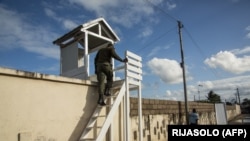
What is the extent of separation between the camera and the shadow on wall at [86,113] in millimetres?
5958

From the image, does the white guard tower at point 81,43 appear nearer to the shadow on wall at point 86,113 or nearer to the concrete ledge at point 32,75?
the shadow on wall at point 86,113

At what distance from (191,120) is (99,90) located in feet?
27.0

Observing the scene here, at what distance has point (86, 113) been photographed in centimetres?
634

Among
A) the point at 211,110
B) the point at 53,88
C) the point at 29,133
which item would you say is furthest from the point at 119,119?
the point at 211,110

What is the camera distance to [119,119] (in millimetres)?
7301

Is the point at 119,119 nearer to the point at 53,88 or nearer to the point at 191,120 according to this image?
the point at 53,88

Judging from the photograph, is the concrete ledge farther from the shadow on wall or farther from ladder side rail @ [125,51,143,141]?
ladder side rail @ [125,51,143,141]

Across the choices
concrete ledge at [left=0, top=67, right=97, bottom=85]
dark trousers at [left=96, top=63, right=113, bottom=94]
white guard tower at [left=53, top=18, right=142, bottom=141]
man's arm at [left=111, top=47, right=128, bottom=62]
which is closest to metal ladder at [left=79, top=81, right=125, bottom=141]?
white guard tower at [left=53, top=18, right=142, bottom=141]

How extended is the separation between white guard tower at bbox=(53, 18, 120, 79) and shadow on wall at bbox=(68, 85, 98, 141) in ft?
2.42

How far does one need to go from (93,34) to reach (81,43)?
3.48 ft

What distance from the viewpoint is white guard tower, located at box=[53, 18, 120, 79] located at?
7309mm

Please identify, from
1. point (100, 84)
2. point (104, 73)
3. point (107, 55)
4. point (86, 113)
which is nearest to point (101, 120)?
point (86, 113)

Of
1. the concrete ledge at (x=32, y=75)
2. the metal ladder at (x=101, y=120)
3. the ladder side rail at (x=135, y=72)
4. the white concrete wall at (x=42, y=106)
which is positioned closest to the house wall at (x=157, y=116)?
the ladder side rail at (x=135, y=72)

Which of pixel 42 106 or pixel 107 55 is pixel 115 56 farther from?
pixel 42 106
